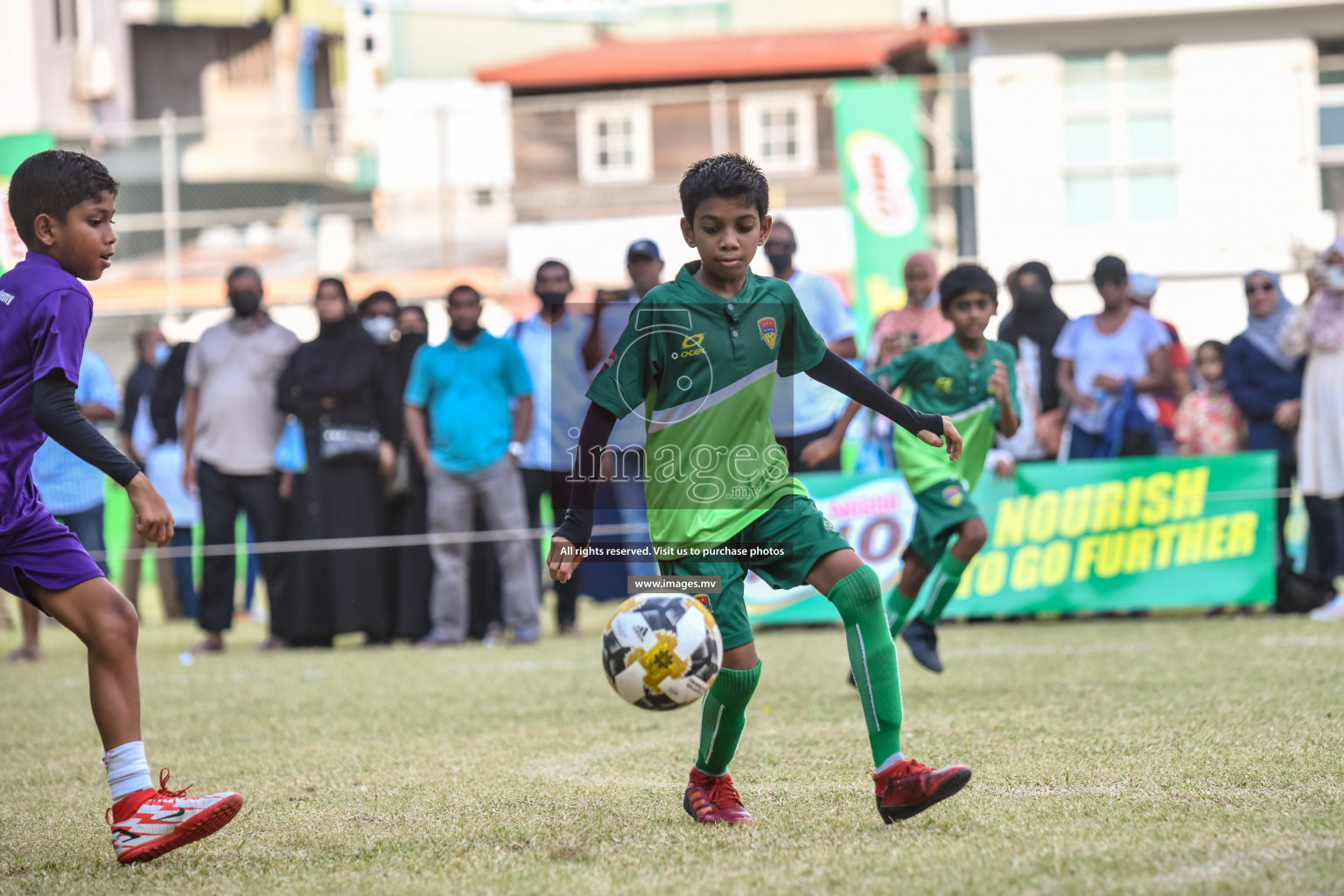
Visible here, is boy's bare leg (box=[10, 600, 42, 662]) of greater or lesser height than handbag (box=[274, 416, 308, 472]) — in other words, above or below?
below

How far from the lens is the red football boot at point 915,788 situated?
14.3 ft

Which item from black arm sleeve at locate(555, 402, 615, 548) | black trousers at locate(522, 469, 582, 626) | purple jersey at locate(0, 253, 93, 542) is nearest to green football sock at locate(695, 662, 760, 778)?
black arm sleeve at locate(555, 402, 615, 548)

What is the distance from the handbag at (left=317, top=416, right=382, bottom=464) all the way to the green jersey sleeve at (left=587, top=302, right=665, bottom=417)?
6.65m

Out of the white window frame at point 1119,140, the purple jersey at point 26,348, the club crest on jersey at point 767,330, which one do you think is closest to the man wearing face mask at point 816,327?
the club crest on jersey at point 767,330

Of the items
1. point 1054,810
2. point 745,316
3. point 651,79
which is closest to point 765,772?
point 1054,810

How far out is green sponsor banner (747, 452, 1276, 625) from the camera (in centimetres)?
1100

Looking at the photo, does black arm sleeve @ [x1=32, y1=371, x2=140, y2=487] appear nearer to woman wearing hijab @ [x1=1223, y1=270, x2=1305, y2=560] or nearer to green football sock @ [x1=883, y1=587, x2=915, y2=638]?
green football sock @ [x1=883, y1=587, x2=915, y2=638]

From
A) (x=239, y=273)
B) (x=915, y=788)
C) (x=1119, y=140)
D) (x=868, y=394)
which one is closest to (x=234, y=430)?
(x=239, y=273)

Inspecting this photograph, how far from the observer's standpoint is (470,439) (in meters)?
10.7

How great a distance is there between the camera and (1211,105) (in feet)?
63.2

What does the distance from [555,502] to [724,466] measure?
7.24m

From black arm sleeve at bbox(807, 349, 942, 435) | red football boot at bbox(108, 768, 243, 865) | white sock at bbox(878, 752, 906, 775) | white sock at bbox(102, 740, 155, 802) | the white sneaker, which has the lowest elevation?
the white sneaker

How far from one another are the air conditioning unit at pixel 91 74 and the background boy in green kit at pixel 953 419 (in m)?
30.3

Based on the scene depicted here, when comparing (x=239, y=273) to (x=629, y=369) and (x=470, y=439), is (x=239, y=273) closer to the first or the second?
(x=470, y=439)
